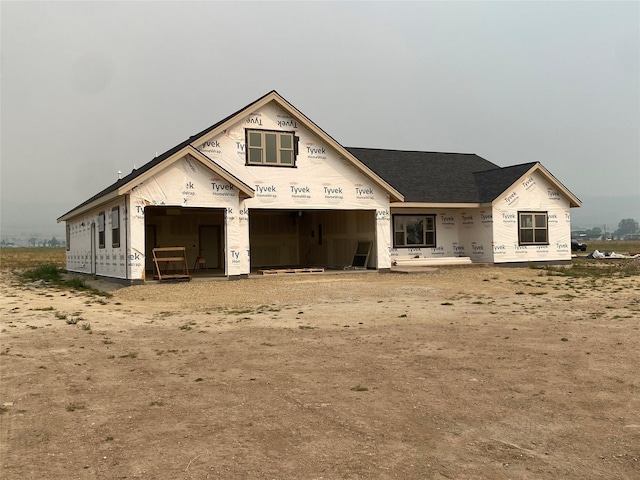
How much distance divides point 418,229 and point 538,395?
2174cm

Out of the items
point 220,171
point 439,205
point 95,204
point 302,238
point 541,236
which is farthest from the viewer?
point 302,238

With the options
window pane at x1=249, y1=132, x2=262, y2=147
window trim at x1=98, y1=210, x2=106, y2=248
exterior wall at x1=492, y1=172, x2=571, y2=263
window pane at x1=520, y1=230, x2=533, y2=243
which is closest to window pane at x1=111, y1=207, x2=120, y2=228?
window trim at x1=98, y1=210, x2=106, y2=248

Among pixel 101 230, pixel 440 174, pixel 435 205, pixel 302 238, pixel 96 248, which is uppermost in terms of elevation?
pixel 440 174

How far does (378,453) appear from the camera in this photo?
454 cm

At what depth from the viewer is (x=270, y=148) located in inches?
878

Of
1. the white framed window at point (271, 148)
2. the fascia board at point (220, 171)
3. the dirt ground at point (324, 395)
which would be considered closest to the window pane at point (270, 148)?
the white framed window at point (271, 148)

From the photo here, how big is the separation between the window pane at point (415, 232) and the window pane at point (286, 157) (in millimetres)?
7479

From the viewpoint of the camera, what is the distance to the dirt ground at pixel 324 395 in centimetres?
439

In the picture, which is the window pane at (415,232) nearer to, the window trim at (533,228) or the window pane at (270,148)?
the window trim at (533,228)

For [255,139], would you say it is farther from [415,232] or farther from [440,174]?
[440,174]

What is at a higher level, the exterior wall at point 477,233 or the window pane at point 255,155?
the window pane at point 255,155

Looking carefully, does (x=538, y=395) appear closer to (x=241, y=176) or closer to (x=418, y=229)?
(x=241, y=176)

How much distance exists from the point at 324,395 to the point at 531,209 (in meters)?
24.0

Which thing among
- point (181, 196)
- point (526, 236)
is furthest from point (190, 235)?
point (526, 236)
